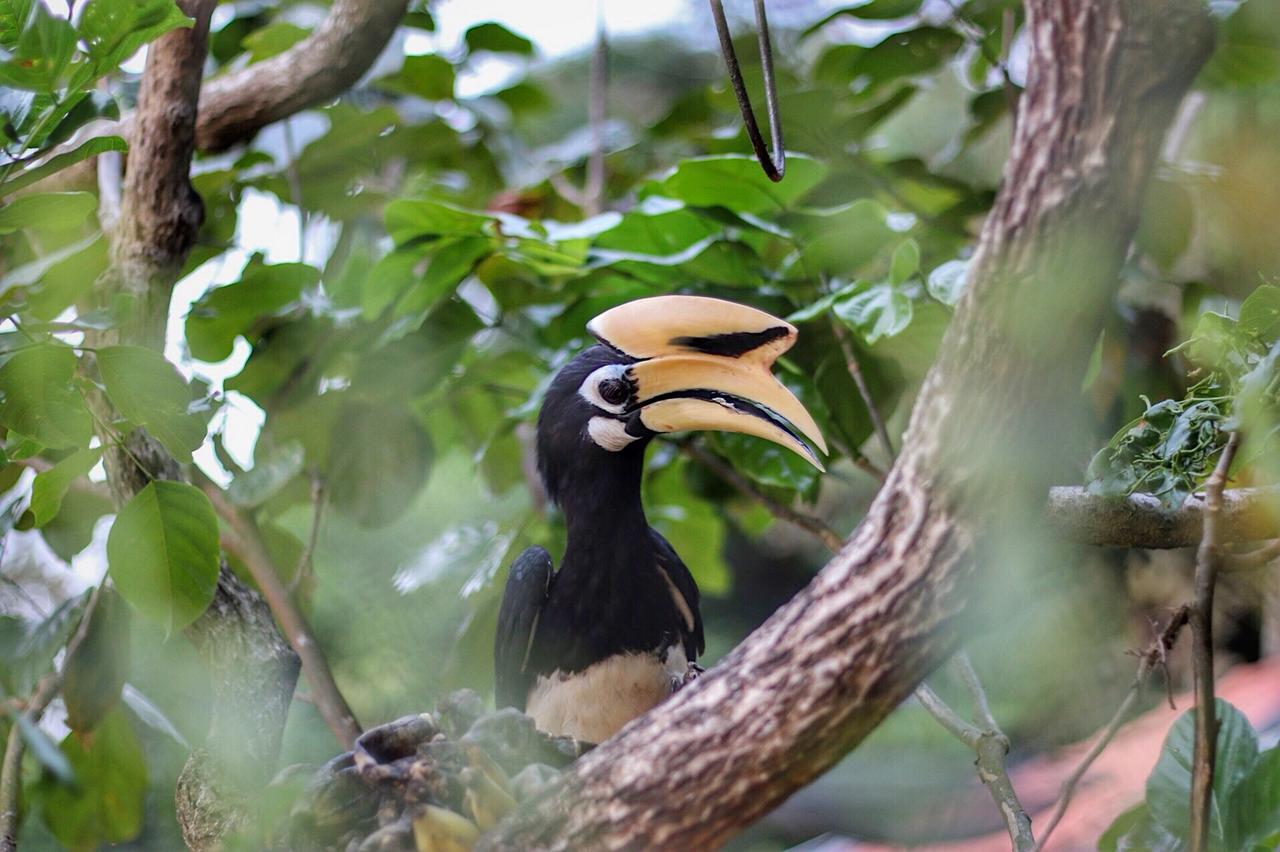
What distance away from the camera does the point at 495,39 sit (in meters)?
1.78

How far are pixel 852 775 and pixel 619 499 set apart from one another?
27.4 inches

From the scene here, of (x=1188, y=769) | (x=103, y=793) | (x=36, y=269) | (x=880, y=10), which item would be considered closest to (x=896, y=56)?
(x=880, y=10)

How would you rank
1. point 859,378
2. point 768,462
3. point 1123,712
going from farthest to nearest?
point 768,462 → point 859,378 → point 1123,712

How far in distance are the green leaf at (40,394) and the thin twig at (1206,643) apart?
80 cm

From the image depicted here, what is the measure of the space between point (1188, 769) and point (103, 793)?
3.61ft

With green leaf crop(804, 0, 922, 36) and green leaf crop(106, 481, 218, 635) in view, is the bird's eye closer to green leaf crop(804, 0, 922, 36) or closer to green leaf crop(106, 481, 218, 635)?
green leaf crop(106, 481, 218, 635)

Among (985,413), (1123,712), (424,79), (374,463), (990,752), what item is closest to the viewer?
(985,413)

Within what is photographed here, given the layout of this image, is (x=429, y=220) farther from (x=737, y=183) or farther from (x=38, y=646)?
(x=38, y=646)

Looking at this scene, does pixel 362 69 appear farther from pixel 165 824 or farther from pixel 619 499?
pixel 165 824

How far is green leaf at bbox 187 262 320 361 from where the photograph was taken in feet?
4.54

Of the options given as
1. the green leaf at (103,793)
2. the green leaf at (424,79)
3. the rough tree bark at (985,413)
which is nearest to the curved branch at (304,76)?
the green leaf at (424,79)

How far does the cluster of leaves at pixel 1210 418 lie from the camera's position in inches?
26.0

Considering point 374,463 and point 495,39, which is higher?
point 495,39

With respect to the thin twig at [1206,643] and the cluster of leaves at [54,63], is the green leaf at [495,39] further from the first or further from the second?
the thin twig at [1206,643]
